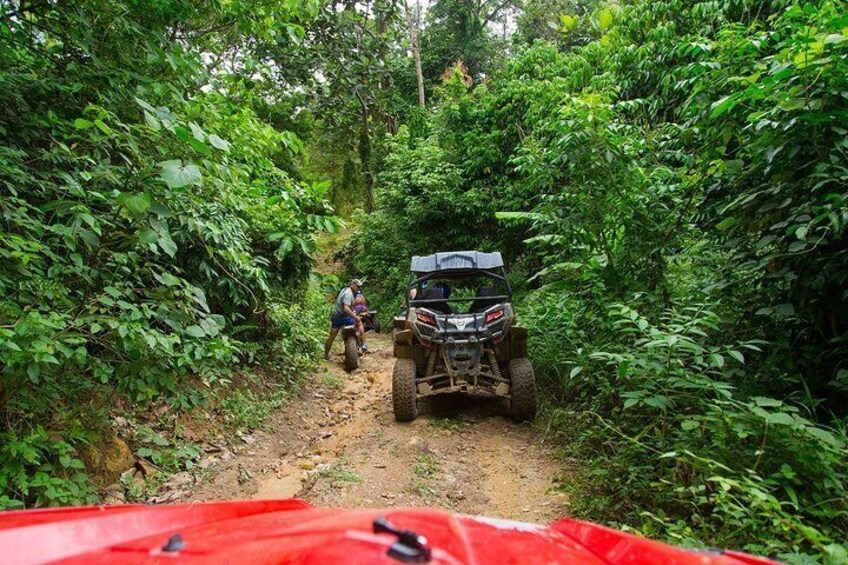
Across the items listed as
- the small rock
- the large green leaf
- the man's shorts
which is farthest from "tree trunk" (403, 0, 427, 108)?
the large green leaf

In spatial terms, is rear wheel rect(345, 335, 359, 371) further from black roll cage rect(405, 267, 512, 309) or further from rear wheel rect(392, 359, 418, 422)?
rear wheel rect(392, 359, 418, 422)

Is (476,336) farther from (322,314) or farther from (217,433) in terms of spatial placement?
(322,314)

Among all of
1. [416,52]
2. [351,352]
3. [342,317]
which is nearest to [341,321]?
[342,317]

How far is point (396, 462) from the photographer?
14.7 ft

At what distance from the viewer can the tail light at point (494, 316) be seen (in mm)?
5684

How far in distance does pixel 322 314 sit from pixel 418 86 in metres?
11.2

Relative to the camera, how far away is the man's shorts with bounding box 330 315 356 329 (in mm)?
8766

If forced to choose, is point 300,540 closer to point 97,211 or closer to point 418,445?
point 97,211

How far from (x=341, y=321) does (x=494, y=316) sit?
3949 mm

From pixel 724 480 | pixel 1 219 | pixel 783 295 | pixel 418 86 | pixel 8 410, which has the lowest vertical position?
pixel 724 480

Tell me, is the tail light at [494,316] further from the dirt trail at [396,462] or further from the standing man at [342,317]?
the standing man at [342,317]

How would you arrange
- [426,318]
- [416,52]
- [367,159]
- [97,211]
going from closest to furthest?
[97,211] → [426,318] → [416,52] → [367,159]

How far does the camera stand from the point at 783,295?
348cm

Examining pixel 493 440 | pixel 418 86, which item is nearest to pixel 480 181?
pixel 418 86
